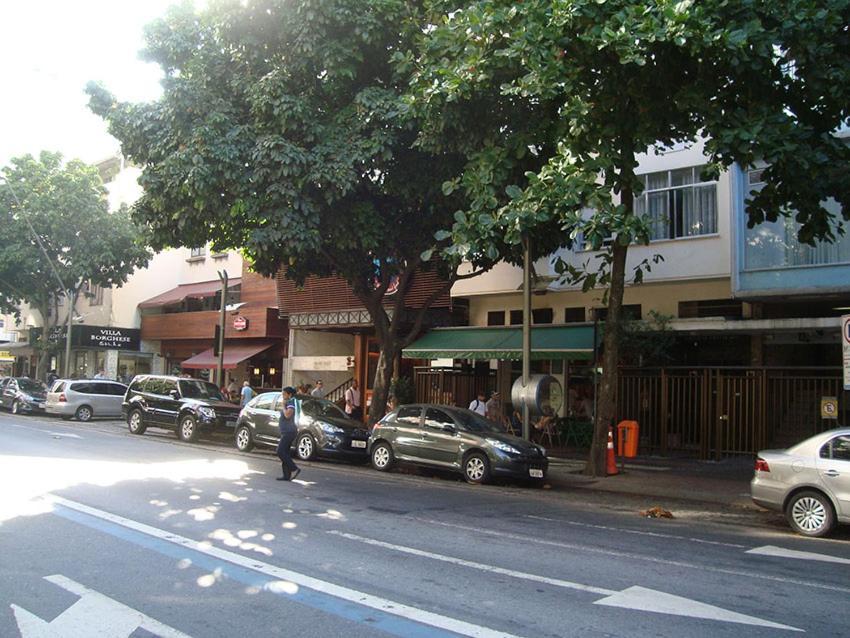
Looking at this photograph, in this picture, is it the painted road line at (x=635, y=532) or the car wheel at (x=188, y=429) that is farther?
the car wheel at (x=188, y=429)

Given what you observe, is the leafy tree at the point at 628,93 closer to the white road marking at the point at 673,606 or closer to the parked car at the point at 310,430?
the white road marking at the point at 673,606

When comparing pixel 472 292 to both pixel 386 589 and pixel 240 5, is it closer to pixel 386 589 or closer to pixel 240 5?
pixel 240 5

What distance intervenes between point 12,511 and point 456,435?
25.8 ft

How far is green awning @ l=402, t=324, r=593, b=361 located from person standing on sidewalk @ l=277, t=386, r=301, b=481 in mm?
7359

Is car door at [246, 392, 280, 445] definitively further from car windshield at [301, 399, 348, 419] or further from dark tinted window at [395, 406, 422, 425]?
dark tinted window at [395, 406, 422, 425]

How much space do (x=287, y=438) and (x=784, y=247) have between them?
11.1 metres

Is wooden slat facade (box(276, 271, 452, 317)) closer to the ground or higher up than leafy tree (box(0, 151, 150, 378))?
closer to the ground

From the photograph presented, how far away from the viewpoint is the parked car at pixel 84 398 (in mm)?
27984

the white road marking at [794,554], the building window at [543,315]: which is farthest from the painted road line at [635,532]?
the building window at [543,315]

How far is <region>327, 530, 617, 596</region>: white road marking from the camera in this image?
6.48 m

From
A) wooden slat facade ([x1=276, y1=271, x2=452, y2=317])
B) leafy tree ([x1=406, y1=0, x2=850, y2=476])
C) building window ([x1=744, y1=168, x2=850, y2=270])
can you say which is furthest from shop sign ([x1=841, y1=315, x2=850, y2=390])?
wooden slat facade ([x1=276, y1=271, x2=452, y2=317])

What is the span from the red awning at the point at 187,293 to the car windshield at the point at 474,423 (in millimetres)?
19417

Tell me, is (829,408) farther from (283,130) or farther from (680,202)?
(283,130)

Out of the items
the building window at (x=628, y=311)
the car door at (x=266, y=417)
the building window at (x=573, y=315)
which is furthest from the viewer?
the building window at (x=573, y=315)
